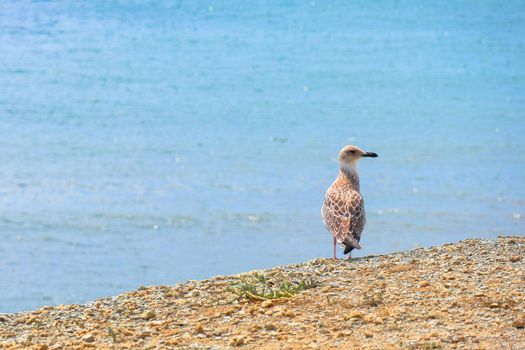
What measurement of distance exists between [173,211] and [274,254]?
3.74 meters

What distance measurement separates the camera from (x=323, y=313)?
32.1 ft

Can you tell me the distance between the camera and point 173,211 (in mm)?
25141

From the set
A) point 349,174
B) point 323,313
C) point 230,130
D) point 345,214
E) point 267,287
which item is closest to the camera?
point 323,313

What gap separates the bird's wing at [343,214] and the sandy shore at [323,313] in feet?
2.80

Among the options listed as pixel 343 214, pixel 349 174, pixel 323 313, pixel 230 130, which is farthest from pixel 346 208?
pixel 230 130

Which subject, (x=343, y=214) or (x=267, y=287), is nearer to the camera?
(x=267, y=287)

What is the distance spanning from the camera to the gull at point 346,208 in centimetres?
1265

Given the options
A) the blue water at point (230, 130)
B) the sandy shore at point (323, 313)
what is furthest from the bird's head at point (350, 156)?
the blue water at point (230, 130)

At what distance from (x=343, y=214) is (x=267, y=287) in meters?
2.31

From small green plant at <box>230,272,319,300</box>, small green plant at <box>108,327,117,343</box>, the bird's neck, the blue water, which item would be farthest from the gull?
the blue water

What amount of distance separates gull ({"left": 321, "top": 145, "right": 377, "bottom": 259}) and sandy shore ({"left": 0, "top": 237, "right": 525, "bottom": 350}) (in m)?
0.86

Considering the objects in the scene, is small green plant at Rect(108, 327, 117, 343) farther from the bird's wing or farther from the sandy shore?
the bird's wing

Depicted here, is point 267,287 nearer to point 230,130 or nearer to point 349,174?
point 349,174

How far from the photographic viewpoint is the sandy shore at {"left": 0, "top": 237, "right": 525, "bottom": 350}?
9.06 m
